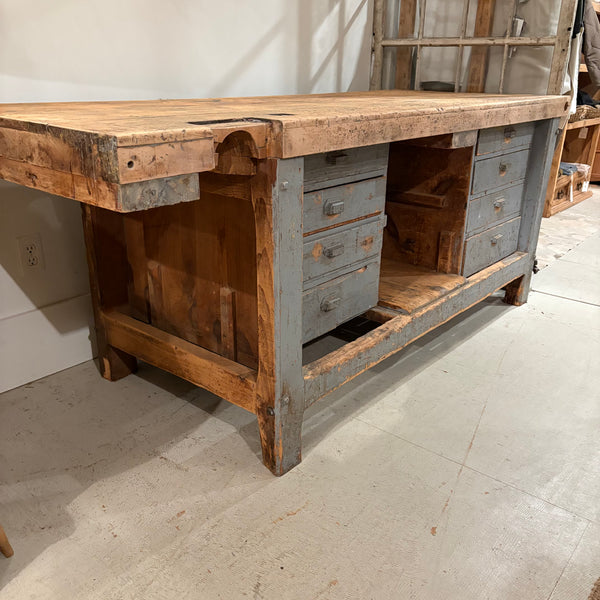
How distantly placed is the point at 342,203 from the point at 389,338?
1.51 feet

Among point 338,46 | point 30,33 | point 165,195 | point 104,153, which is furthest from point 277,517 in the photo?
point 338,46

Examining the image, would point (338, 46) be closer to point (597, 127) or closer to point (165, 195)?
point (165, 195)

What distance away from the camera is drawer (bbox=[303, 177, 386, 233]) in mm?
1460

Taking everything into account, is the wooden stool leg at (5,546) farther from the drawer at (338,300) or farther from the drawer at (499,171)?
the drawer at (499,171)

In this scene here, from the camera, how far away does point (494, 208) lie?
7.42ft

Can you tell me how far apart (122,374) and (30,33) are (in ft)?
3.51

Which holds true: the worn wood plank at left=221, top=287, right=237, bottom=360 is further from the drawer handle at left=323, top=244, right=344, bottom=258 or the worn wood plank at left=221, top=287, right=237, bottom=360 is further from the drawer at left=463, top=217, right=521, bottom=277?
the drawer at left=463, top=217, right=521, bottom=277

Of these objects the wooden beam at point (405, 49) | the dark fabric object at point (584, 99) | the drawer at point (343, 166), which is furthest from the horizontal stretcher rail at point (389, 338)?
the dark fabric object at point (584, 99)

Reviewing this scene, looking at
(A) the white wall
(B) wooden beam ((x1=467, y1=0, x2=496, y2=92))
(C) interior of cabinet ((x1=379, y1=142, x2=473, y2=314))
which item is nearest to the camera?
(A) the white wall

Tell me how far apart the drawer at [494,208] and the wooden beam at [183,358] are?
1.08 m

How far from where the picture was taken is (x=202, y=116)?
4.09ft

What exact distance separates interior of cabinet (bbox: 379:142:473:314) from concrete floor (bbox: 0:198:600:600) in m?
0.29

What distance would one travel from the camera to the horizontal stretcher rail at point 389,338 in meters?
1.54

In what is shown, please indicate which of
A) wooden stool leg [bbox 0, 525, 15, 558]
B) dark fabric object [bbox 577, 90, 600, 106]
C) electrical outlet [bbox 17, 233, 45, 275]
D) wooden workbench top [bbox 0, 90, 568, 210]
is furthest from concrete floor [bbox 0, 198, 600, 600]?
dark fabric object [bbox 577, 90, 600, 106]
